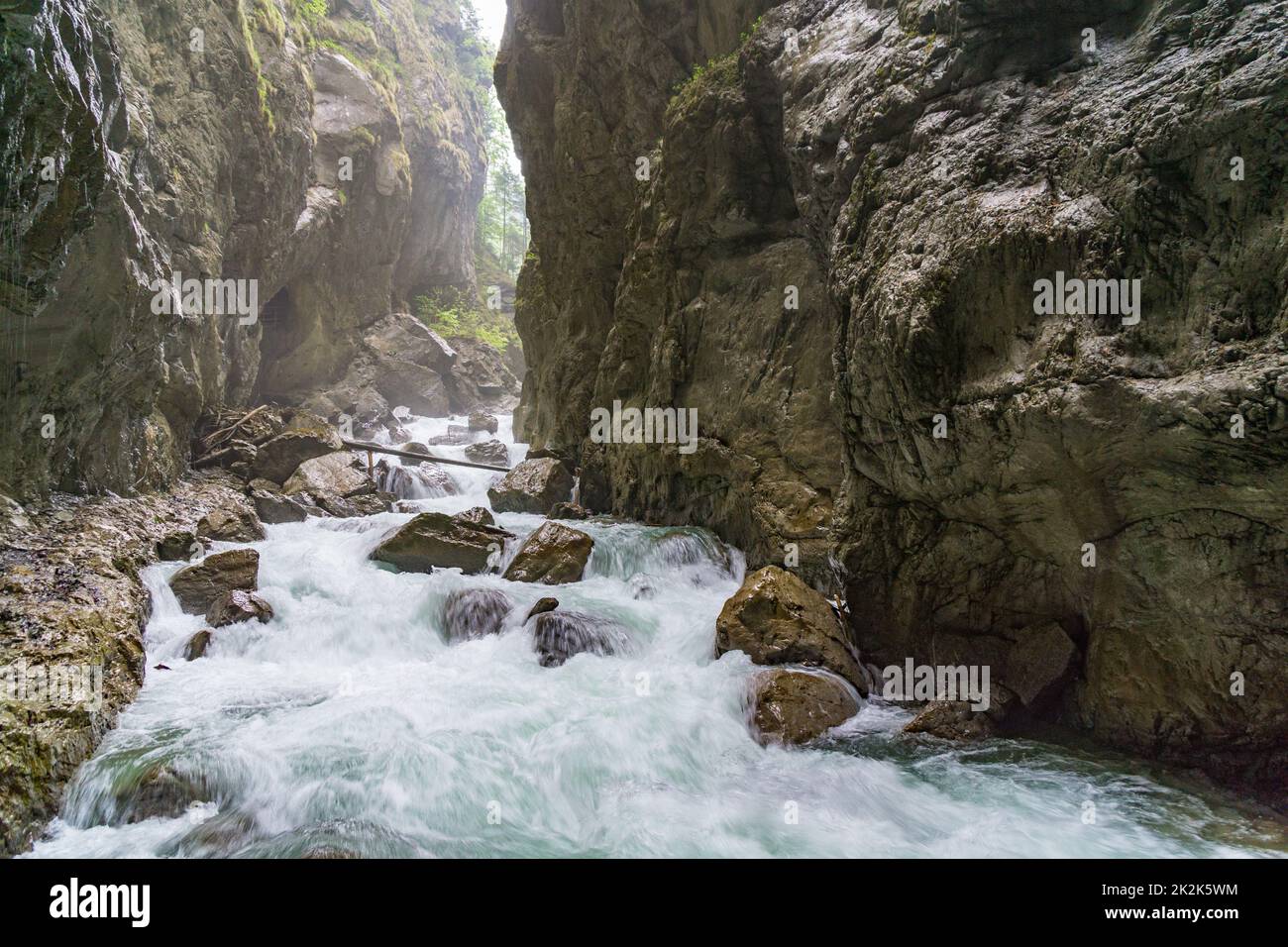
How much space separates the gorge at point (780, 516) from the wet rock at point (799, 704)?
0.04 meters

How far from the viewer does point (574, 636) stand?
7.63 metres

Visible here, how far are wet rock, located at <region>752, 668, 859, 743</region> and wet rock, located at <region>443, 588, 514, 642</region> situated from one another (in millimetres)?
3595

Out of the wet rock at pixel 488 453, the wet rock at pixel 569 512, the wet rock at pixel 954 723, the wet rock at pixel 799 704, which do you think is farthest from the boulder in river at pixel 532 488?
the wet rock at pixel 954 723

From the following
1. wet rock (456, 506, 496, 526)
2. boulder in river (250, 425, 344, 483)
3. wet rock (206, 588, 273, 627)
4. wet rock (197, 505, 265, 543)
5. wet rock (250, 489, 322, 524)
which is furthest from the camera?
boulder in river (250, 425, 344, 483)

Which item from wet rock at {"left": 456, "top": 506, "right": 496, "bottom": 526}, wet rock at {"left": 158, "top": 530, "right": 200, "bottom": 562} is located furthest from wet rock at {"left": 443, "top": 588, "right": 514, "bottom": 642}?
wet rock at {"left": 158, "top": 530, "right": 200, "bottom": 562}

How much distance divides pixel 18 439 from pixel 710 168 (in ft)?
33.0

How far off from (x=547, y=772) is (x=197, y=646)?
447 centimetres

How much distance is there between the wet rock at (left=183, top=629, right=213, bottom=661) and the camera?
22.8 ft

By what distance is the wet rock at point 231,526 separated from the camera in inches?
419

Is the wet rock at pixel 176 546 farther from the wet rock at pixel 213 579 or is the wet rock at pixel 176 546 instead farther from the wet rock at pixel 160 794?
the wet rock at pixel 160 794

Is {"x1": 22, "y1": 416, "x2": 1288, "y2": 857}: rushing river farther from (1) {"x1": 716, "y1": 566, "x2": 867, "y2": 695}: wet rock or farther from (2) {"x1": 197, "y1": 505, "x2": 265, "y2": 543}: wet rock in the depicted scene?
(2) {"x1": 197, "y1": 505, "x2": 265, "y2": 543}: wet rock

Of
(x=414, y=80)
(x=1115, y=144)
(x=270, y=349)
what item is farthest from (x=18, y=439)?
(x=414, y=80)

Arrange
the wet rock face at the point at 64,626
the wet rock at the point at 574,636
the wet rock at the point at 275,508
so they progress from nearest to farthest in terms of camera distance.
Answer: the wet rock face at the point at 64,626 → the wet rock at the point at 574,636 → the wet rock at the point at 275,508
